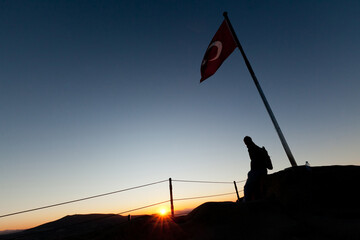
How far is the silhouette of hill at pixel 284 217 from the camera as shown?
262 cm

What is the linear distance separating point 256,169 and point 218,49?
14.6 ft

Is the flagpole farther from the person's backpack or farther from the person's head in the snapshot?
the person's head

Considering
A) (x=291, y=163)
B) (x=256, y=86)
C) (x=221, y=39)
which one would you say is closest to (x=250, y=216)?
(x=291, y=163)

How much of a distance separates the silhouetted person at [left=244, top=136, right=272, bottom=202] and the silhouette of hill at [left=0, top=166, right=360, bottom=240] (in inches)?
18.5

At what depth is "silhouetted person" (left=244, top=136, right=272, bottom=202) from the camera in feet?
15.9

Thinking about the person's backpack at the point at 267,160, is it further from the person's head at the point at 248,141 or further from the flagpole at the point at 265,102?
the flagpole at the point at 265,102

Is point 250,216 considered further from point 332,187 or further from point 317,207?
point 332,187

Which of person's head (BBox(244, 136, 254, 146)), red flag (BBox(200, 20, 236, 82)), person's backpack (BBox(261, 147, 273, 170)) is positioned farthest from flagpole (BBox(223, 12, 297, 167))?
person's head (BBox(244, 136, 254, 146))

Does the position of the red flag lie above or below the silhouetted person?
above

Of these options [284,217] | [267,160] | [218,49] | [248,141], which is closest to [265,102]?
[248,141]

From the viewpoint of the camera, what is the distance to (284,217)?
3.19 m

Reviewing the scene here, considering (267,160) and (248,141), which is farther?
(248,141)

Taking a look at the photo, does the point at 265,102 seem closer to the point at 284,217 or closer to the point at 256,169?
the point at 256,169

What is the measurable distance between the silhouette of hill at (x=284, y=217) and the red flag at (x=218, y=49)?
13.9ft
